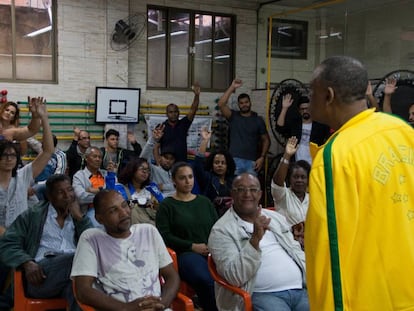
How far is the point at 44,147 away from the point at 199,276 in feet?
4.66

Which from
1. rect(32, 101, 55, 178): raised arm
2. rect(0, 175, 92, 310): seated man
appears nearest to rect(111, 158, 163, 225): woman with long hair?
rect(32, 101, 55, 178): raised arm

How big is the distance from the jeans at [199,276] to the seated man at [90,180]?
1.35m

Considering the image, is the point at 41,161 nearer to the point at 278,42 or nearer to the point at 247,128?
the point at 247,128

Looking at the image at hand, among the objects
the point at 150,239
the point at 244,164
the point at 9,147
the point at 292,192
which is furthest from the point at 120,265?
the point at 244,164

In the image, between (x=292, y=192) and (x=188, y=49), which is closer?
(x=292, y=192)

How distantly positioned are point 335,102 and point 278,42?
691 centimetres

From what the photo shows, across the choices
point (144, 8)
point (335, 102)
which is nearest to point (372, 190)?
point (335, 102)

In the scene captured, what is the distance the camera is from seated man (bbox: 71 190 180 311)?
2.59 meters

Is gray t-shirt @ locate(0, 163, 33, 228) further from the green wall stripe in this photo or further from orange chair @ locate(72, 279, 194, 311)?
the green wall stripe

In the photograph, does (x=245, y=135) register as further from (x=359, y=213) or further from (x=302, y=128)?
(x=359, y=213)

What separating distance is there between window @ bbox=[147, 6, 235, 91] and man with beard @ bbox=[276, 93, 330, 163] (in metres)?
1.61

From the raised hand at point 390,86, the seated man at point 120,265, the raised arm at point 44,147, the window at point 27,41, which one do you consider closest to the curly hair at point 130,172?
the raised arm at point 44,147

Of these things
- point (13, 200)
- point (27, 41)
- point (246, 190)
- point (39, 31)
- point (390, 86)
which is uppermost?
point (39, 31)

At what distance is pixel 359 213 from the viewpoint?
1.35 meters
